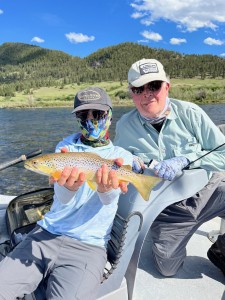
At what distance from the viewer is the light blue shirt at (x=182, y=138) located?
3.27 meters

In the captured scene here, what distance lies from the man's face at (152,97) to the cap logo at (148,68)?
0.11m

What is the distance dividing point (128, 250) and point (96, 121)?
3.62 ft

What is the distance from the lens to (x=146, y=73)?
3201 millimetres

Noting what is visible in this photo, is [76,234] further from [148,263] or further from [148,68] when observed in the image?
[148,68]

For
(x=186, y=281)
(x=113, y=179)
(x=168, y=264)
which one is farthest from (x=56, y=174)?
(x=186, y=281)

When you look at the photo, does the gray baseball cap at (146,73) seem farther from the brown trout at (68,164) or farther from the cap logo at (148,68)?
the brown trout at (68,164)

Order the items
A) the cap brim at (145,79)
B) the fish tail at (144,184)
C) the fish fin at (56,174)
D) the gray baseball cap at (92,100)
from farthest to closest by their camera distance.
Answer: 1. the cap brim at (145,79)
2. the gray baseball cap at (92,100)
3. the fish tail at (144,184)
4. the fish fin at (56,174)

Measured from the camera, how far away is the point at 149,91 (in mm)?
3262

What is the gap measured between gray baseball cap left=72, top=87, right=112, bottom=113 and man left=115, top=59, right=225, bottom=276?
1.88 feet

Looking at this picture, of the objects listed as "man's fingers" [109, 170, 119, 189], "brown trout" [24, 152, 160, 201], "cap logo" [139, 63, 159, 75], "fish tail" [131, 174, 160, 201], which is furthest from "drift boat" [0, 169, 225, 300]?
"cap logo" [139, 63, 159, 75]

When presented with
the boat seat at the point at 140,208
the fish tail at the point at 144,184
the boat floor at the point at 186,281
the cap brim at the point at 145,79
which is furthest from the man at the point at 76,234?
the boat floor at the point at 186,281

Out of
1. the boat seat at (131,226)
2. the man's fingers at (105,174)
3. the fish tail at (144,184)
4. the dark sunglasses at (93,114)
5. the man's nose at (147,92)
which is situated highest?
the man's nose at (147,92)

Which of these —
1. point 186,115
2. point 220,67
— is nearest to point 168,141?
point 186,115

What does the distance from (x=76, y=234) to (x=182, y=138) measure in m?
1.47
